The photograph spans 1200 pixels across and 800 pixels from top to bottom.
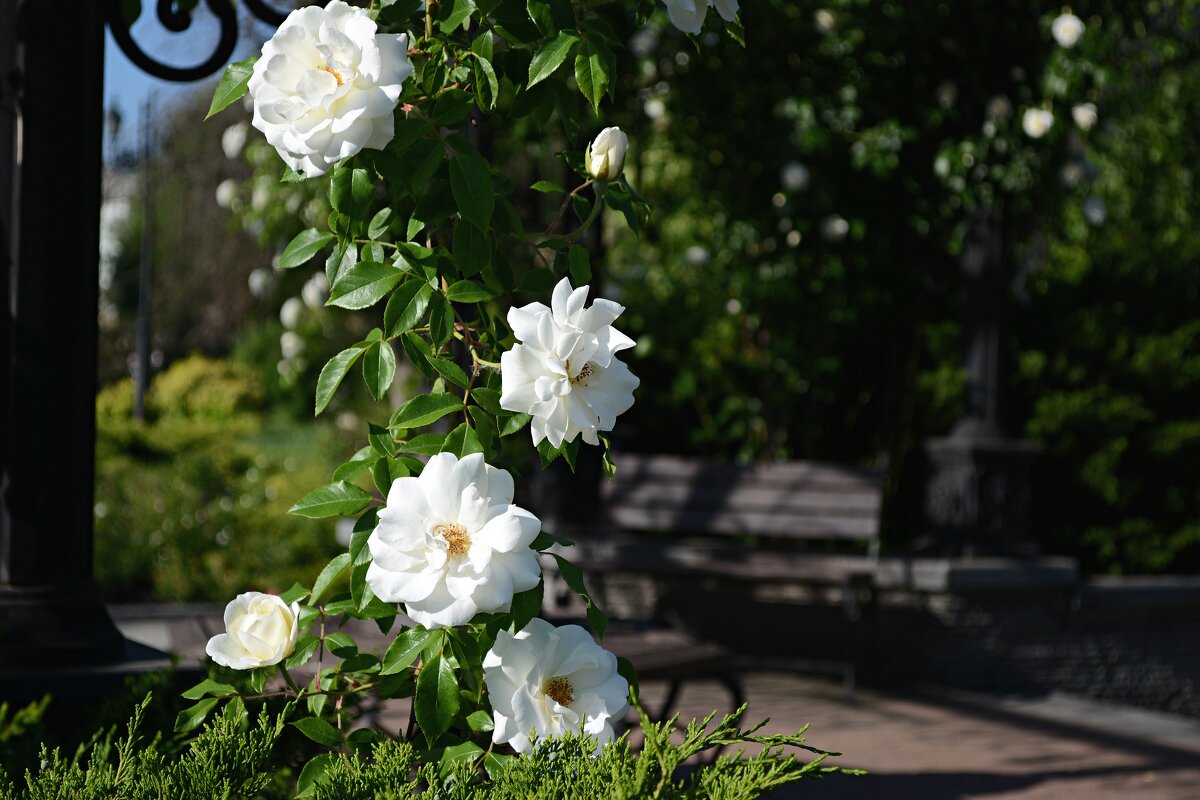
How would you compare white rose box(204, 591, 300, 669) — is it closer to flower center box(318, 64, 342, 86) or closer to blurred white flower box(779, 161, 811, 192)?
flower center box(318, 64, 342, 86)

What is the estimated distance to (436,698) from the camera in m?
1.80

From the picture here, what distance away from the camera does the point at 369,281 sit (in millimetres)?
1858

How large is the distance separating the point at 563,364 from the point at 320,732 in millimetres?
651

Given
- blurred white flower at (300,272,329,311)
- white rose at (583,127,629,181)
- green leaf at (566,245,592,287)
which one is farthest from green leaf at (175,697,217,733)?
blurred white flower at (300,272,329,311)

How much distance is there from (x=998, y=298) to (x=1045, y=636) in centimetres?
163

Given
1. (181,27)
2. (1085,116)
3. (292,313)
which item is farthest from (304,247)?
(292,313)

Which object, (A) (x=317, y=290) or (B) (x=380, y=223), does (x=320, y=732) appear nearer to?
(B) (x=380, y=223)

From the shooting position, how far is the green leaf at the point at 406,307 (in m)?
1.83

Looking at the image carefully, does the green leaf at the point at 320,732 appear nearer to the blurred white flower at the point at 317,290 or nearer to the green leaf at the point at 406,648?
the green leaf at the point at 406,648

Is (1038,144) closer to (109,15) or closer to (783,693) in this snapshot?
(783,693)

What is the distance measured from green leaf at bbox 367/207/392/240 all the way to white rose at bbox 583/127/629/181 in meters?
0.32

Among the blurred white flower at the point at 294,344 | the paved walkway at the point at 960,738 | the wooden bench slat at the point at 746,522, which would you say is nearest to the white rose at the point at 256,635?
the paved walkway at the point at 960,738

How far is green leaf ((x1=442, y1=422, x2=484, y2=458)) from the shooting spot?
181 cm

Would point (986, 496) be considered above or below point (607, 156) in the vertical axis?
below
